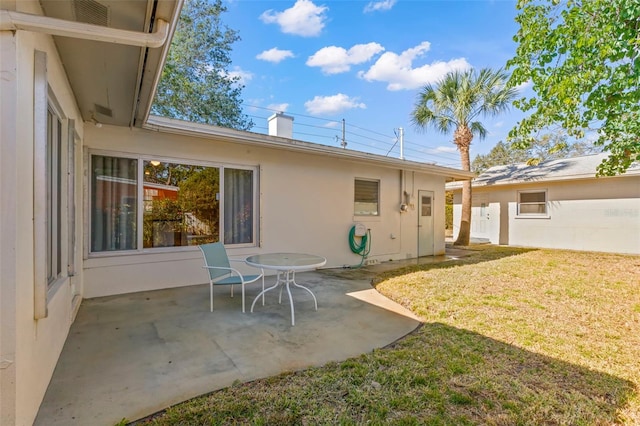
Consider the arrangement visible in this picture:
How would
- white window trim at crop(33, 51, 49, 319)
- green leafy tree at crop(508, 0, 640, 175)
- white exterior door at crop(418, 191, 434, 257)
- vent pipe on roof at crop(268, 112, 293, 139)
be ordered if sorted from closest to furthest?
white window trim at crop(33, 51, 49, 319), green leafy tree at crop(508, 0, 640, 175), vent pipe on roof at crop(268, 112, 293, 139), white exterior door at crop(418, 191, 434, 257)

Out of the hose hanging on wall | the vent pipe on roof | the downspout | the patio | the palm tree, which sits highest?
the palm tree

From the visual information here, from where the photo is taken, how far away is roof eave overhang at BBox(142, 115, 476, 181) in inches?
188

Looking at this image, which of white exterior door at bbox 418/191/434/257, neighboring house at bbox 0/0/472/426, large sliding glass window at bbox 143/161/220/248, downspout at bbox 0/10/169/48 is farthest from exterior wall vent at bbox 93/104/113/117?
white exterior door at bbox 418/191/434/257

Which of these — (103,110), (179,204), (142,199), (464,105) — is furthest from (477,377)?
(464,105)

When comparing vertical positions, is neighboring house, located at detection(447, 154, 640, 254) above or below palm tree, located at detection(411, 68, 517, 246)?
below

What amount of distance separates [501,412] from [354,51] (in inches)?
510

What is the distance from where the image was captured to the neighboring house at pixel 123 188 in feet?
5.42

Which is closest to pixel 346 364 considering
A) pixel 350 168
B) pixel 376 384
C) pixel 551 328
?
pixel 376 384

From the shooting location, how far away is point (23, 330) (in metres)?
1.69

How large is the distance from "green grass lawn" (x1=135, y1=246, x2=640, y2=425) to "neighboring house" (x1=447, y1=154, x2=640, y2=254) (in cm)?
709

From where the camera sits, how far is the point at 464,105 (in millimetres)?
11078

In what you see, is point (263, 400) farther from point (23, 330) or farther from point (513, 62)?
point (513, 62)

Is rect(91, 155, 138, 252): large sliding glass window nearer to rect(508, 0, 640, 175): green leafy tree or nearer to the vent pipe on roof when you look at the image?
the vent pipe on roof

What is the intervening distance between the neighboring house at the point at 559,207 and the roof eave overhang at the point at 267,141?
547 centimetres
